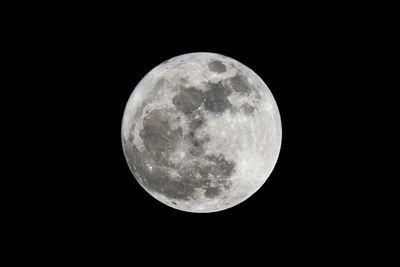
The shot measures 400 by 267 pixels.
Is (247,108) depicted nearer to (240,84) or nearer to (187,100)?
(240,84)

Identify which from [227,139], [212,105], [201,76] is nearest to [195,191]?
[227,139]

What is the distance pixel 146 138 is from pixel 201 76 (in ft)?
3.54

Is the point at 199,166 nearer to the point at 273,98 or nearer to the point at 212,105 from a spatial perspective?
the point at 212,105

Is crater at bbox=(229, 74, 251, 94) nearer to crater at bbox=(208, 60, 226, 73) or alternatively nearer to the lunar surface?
the lunar surface

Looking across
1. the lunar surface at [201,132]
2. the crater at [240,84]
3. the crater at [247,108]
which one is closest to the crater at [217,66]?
the lunar surface at [201,132]

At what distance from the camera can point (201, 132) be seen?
4.45 m

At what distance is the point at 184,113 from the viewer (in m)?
4.47

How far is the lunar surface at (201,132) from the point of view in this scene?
14.7 feet

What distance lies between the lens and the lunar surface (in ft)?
14.7

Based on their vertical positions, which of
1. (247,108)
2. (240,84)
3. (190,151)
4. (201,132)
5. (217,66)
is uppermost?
(217,66)

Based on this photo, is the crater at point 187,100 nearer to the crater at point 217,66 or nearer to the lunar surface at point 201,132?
the lunar surface at point 201,132

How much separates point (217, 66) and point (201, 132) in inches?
39.9

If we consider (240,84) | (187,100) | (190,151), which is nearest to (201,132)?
(190,151)

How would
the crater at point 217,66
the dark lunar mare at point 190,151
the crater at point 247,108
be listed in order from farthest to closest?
the crater at point 217,66 → the crater at point 247,108 → the dark lunar mare at point 190,151
